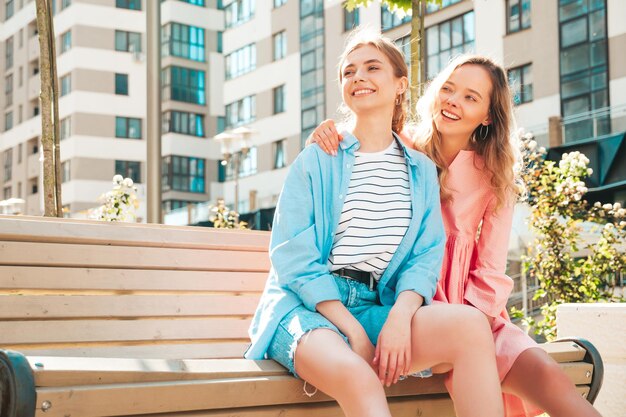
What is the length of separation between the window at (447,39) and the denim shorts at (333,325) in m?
23.8

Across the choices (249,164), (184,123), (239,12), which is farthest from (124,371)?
(184,123)

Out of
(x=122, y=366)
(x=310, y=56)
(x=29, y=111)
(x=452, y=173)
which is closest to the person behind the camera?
(x=122, y=366)

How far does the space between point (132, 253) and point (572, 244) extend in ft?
15.2

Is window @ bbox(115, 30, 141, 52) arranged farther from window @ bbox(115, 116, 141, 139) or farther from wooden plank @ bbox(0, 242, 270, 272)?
wooden plank @ bbox(0, 242, 270, 272)

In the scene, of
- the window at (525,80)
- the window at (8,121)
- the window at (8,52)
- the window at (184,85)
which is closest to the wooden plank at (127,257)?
the window at (525,80)

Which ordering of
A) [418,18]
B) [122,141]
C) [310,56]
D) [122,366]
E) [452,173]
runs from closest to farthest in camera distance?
[122,366]
[452,173]
[418,18]
[310,56]
[122,141]

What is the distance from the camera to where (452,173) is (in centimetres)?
343

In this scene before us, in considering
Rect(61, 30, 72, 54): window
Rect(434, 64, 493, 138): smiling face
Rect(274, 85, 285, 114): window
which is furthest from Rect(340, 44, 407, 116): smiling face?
Rect(61, 30, 72, 54): window

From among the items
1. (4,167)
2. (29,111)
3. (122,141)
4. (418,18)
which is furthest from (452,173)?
(4,167)

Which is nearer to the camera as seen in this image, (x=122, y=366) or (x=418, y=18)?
(x=122, y=366)

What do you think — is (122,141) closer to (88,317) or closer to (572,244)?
(572,244)

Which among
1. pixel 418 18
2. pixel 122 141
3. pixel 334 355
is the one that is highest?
pixel 122 141

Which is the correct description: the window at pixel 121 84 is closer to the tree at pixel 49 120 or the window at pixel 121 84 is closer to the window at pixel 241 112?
the window at pixel 241 112

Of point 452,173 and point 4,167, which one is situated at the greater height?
point 4,167
